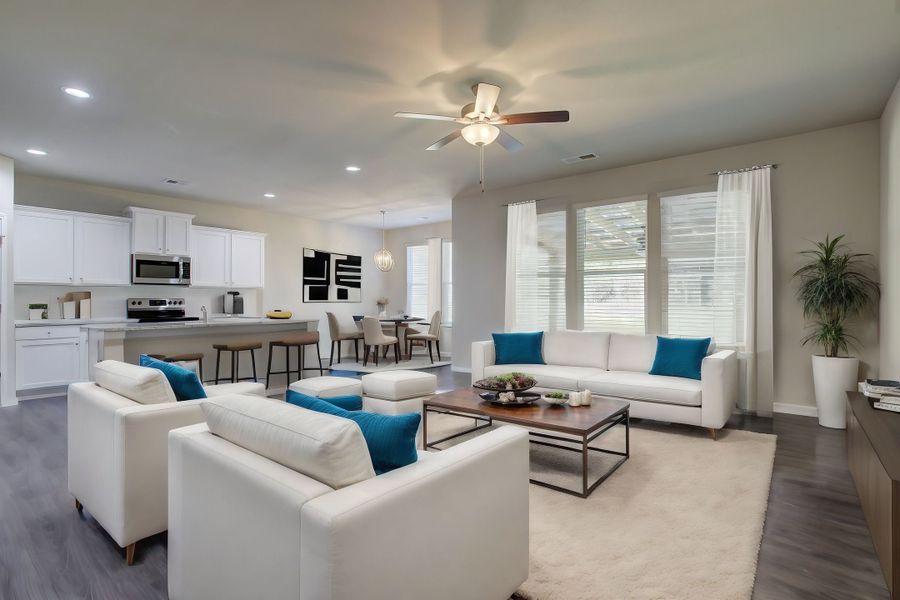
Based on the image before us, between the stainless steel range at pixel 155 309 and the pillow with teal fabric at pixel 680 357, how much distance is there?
672 centimetres

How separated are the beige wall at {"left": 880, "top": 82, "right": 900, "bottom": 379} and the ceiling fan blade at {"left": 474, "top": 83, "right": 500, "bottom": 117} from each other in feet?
9.69

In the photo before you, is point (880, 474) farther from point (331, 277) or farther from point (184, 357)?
point (331, 277)

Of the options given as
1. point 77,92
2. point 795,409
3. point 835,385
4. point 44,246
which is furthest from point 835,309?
point 44,246

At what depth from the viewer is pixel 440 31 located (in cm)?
276

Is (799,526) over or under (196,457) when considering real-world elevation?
under

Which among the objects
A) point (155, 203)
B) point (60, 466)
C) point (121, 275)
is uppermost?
point (155, 203)

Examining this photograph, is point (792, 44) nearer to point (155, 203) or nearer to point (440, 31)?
point (440, 31)

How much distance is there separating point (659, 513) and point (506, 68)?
9.75 feet

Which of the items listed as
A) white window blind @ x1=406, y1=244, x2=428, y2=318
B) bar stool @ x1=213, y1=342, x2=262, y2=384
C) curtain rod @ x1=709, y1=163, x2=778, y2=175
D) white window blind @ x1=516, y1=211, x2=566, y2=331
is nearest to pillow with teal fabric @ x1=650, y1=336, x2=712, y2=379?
white window blind @ x1=516, y1=211, x2=566, y2=331

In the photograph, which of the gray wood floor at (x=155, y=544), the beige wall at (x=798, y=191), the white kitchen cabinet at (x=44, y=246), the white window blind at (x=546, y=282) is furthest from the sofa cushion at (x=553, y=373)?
the white kitchen cabinet at (x=44, y=246)

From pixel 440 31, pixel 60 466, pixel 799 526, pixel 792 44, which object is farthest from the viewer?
pixel 60 466

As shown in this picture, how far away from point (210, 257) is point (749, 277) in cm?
741

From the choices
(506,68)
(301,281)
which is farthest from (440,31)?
(301,281)

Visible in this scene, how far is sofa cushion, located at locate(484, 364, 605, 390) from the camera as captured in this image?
4512mm
